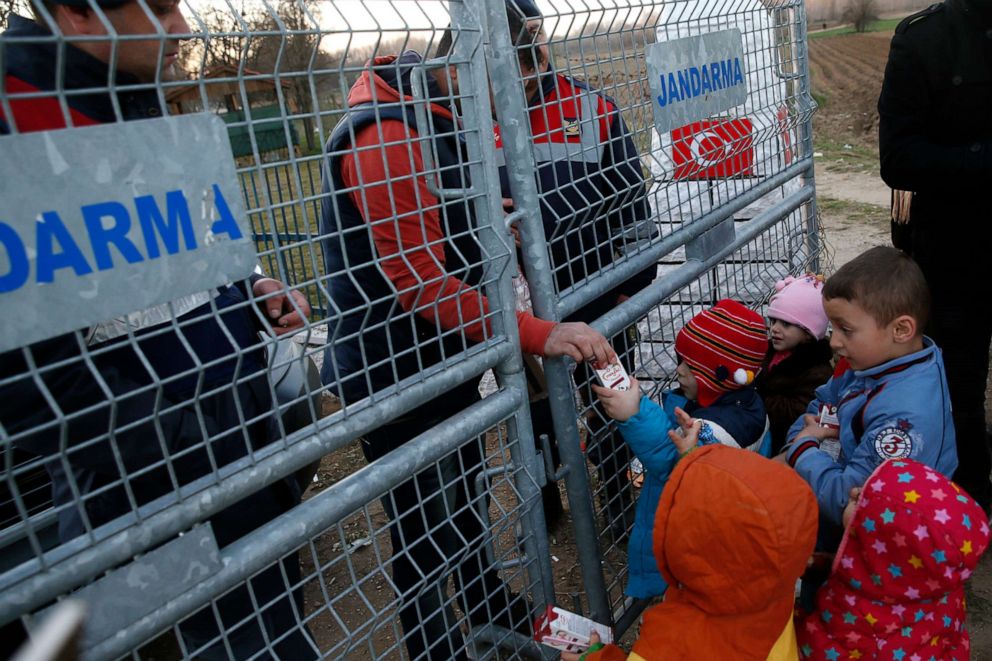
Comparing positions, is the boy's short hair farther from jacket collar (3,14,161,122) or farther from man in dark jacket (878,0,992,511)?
jacket collar (3,14,161,122)

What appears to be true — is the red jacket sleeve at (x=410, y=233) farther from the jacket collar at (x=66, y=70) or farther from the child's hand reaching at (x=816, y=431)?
the child's hand reaching at (x=816, y=431)

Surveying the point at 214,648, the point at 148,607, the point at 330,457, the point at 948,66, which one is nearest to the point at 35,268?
the point at 148,607

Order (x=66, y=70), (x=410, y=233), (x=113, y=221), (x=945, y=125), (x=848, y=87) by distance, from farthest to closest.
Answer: (x=848, y=87), (x=945, y=125), (x=410, y=233), (x=66, y=70), (x=113, y=221)

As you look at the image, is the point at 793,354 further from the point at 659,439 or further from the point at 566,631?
the point at 566,631

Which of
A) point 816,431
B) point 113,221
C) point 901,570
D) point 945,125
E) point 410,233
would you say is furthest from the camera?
point 945,125

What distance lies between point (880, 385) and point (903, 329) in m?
0.16

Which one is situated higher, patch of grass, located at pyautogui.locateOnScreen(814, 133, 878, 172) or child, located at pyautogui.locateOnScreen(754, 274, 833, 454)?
child, located at pyautogui.locateOnScreen(754, 274, 833, 454)

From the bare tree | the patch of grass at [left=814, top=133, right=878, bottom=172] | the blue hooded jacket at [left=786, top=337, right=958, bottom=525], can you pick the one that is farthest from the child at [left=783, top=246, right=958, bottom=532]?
the bare tree

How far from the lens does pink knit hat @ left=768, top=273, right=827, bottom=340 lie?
2584mm

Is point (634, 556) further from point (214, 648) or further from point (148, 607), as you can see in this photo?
point (148, 607)

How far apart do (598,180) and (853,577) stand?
1525mm

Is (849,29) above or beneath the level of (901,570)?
above

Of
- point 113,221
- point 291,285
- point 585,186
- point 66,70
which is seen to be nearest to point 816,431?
point 585,186

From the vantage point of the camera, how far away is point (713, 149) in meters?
2.58
